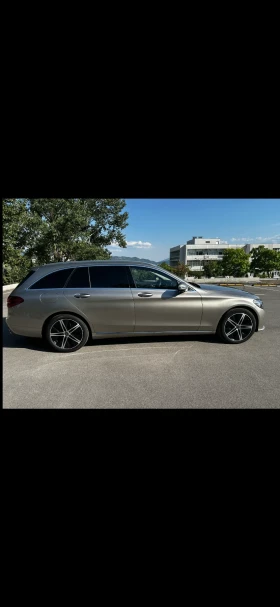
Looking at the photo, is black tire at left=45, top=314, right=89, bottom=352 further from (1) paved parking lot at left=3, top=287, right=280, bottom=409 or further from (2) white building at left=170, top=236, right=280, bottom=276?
(2) white building at left=170, top=236, right=280, bottom=276

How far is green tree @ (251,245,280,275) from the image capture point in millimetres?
50153

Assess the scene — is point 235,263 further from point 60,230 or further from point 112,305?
point 112,305

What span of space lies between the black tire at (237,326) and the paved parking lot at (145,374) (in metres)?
0.18

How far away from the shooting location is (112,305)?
424cm

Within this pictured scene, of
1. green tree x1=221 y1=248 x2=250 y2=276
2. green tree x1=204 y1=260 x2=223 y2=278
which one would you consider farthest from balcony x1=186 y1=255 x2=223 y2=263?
green tree x1=221 y1=248 x2=250 y2=276

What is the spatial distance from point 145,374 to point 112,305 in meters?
1.41

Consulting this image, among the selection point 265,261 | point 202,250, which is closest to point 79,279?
point 265,261
